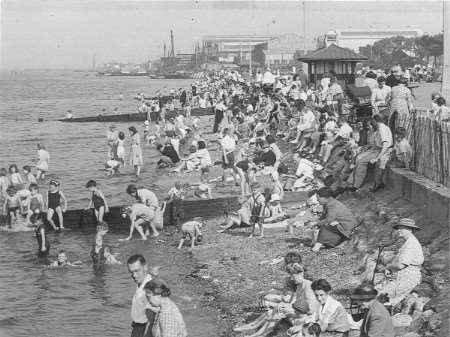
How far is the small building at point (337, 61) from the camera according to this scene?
2858 cm

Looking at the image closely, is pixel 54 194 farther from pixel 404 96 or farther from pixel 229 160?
pixel 404 96

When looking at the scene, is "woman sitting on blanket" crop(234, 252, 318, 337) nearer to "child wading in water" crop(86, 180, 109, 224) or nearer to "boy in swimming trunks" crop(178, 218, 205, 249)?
"boy in swimming trunks" crop(178, 218, 205, 249)

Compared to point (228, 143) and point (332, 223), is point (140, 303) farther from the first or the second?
point (228, 143)

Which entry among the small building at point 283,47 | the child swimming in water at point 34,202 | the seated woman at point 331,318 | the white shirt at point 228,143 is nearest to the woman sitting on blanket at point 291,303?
the seated woman at point 331,318

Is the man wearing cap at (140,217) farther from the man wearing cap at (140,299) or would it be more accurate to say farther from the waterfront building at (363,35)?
the waterfront building at (363,35)

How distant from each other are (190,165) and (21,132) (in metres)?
30.4

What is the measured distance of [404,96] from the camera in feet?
51.5

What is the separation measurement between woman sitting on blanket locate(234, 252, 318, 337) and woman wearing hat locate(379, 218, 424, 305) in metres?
1.03

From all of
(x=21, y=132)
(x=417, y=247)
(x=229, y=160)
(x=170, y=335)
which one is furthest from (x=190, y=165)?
(x=21, y=132)

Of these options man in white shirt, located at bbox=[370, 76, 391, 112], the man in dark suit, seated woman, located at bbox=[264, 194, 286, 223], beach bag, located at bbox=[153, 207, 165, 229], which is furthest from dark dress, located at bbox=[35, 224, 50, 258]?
the man in dark suit

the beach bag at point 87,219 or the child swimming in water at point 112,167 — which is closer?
the beach bag at point 87,219

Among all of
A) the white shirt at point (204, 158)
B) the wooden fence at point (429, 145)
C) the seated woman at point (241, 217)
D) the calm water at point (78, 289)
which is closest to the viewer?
the calm water at point (78, 289)

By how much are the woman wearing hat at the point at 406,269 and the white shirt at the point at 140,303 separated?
11.2ft

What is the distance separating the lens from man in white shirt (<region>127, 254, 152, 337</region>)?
7.10 meters
